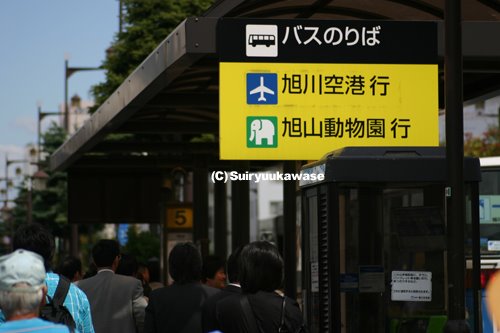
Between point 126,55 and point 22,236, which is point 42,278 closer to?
point 22,236

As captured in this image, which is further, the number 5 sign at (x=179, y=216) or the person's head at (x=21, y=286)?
the number 5 sign at (x=179, y=216)

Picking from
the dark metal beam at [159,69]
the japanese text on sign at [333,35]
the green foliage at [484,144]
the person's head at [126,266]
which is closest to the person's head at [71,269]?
the person's head at [126,266]

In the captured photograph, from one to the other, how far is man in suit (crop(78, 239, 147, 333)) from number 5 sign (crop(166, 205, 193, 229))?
50.7 ft

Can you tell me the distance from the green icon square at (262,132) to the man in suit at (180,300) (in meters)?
3.81

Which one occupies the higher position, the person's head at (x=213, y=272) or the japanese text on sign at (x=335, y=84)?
the japanese text on sign at (x=335, y=84)

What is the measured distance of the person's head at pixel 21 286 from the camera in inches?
215

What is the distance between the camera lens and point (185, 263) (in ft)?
30.2

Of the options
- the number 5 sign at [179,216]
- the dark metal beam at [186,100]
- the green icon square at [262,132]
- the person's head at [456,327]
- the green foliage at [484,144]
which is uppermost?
the green foliage at [484,144]

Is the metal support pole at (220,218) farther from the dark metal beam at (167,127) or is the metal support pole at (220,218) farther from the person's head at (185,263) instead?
the person's head at (185,263)

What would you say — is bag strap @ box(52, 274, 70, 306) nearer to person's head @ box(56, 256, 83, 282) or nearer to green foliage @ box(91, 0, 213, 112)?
person's head @ box(56, 256, 83, 282)

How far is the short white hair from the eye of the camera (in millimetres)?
5449

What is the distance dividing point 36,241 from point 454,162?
2924 mm

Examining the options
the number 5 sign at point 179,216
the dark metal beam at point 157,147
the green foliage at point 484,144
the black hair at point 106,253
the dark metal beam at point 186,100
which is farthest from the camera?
the green foliage at point 484,144

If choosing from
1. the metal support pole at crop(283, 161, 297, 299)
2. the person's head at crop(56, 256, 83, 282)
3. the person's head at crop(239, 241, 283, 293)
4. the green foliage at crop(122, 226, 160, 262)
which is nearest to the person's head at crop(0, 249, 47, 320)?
the person's head at crop(239, 241, 283, 293)
